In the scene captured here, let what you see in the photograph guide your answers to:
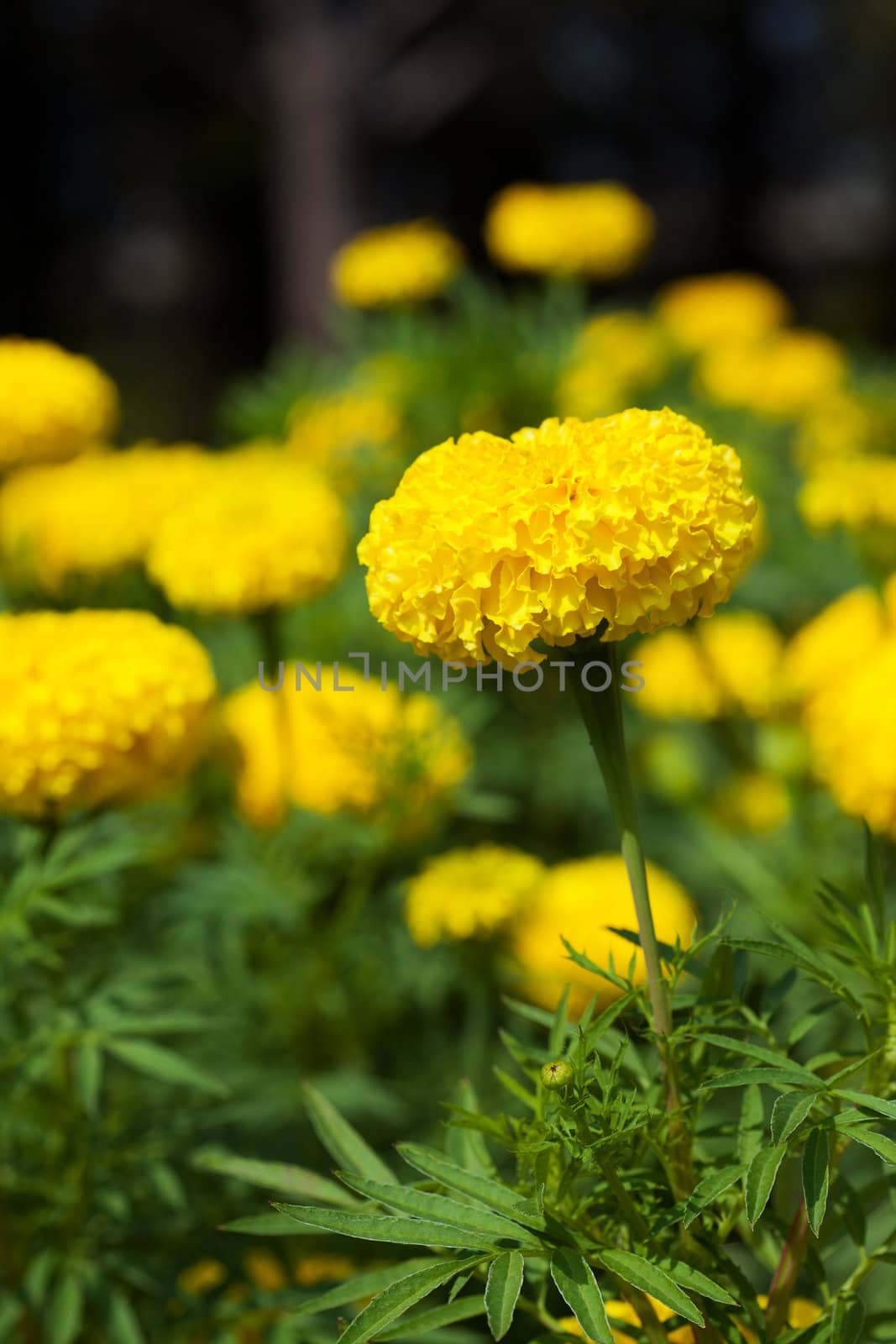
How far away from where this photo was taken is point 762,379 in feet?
8.95

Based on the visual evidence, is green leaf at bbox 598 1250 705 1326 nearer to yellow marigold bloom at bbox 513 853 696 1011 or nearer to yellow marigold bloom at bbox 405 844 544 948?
yellow marigold bloom at bbox 513 853 696 1011

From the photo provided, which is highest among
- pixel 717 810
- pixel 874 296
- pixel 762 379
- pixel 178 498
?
pixel 874 296

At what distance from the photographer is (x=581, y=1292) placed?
0.61 m

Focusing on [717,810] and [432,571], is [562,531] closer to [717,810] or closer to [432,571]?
[432,571]

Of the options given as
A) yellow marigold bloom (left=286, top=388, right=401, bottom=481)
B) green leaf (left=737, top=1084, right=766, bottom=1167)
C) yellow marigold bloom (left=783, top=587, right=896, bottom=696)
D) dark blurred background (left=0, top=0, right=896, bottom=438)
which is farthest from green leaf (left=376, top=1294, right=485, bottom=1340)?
dark blurred background (left=0, top=0, right=896, bottom=438)

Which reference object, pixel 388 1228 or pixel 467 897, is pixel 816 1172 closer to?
pixel 388 1228

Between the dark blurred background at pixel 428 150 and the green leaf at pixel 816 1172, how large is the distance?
17.5 feet

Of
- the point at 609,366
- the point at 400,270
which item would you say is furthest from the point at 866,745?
the point at 400,270

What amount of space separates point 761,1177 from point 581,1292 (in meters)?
0.10

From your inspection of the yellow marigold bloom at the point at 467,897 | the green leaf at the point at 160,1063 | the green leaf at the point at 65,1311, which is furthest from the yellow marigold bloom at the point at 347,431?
the green leaf at the point at 65,1311

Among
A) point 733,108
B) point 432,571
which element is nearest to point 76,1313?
point 432,571

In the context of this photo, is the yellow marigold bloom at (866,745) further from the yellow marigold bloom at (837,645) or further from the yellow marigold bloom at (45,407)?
the yellow marigold bloom at (45,407)

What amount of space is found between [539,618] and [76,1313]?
28.3 inches

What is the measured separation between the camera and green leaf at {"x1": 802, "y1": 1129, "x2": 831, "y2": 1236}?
605 mm
